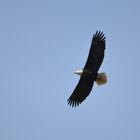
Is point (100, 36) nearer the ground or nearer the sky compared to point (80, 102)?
nearer the sky

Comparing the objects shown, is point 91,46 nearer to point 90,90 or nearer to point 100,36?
point 100,36

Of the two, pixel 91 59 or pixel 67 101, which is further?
pixel 67 101

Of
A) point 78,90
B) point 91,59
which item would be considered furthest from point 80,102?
point 91,59

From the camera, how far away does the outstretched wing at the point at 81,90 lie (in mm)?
22656

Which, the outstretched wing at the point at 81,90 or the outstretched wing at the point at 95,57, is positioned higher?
the outstretched wing at the point at 95,57

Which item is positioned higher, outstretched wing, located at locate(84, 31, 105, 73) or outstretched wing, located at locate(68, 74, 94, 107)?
outstretched wing, located at locate(84, 31, 105, 73)

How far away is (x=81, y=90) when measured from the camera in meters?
23.1

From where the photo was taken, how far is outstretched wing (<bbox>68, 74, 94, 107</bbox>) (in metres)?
22.7

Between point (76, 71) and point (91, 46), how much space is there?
4.69ft

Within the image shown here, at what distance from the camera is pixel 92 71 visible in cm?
2236

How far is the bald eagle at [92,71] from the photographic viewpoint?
22.2 metres

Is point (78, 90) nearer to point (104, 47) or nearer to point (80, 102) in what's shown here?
point (80, 102)

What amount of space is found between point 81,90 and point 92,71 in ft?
4.24

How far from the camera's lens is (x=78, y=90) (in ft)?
75.9
